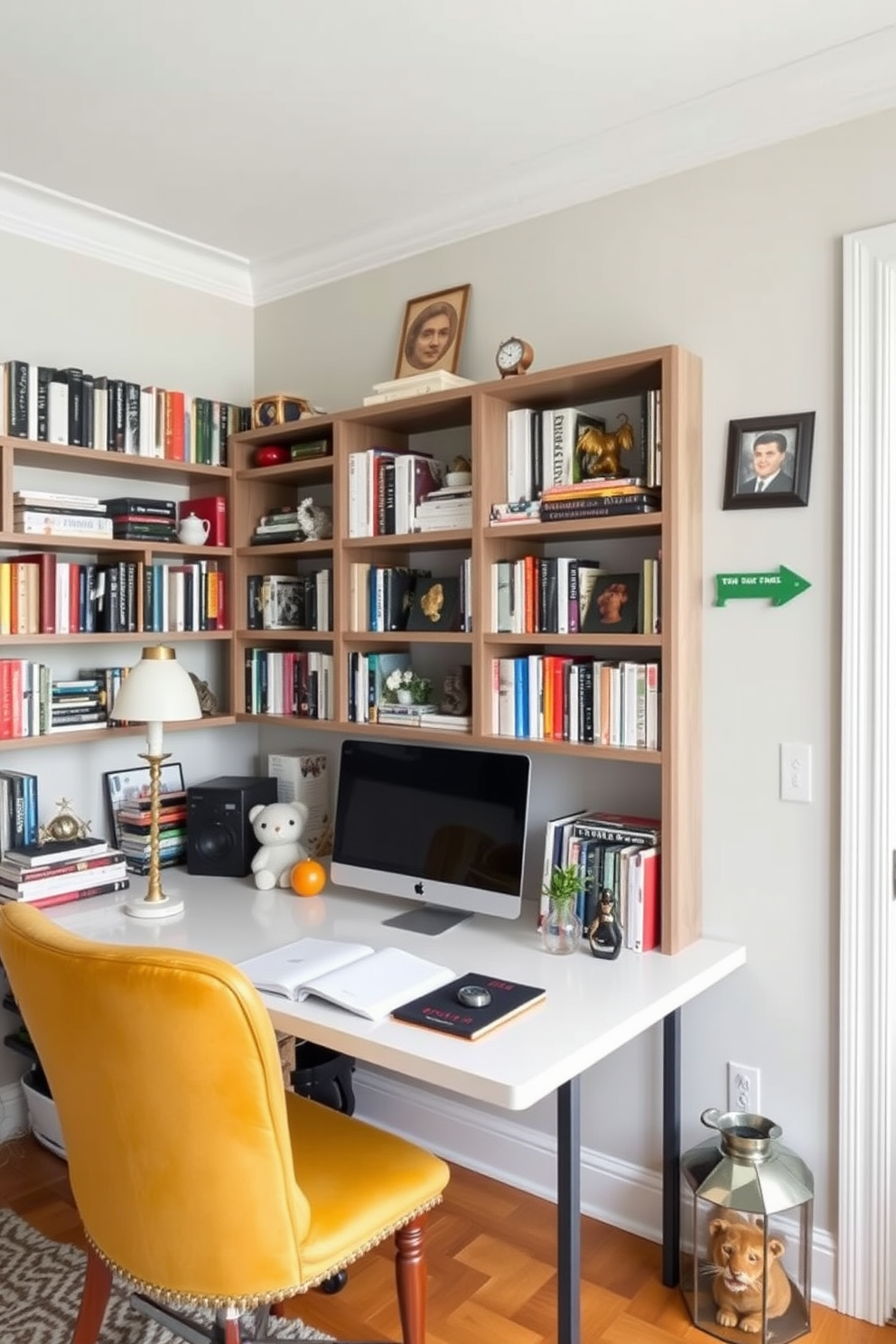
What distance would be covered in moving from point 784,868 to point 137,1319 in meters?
1.63

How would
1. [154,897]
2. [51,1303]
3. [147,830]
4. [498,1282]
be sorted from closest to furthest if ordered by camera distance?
[51,1303] < [498,1282] < [154,897] < [147,830]

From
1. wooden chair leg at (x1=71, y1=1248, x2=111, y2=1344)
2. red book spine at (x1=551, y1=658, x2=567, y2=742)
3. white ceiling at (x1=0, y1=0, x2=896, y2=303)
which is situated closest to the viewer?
wooden chair leg at (x1=71, y1=1248, x2=111, y2=1344)

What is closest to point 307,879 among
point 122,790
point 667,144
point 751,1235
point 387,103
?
point 122,790

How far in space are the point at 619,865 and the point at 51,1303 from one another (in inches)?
58.6

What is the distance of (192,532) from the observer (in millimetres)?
2920

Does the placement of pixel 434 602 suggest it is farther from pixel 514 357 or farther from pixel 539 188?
pixel 539 188

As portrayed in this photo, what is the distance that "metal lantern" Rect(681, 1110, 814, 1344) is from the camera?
6.58 feet

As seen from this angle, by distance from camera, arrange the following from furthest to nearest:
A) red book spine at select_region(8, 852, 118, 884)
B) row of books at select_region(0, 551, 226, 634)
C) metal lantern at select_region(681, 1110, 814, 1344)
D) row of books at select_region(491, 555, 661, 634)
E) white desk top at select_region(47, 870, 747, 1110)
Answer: row of books at select_region(0, 551, 226, 634), red book spine at select_region(8, 852, 118, 884), row of books at select_region(491, 555, 661, 634), metal lantern at select_region(681, 1110, 814, 1344), white desk top at select_region(47, 870, 747, 1110)

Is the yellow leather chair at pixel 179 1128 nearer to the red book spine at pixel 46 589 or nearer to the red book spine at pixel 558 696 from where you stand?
the red book spine at pixel 558 696

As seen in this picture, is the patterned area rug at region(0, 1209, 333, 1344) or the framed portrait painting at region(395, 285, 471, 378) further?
the framed portrait painting at region(395, 285, 471, 378)

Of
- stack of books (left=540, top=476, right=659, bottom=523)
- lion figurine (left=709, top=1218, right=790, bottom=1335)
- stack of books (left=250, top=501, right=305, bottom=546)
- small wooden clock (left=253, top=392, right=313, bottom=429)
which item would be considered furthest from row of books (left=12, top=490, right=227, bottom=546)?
lion figurine (left=709, top=1218, right=790, bottom=1335)

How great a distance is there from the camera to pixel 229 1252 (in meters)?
1.50

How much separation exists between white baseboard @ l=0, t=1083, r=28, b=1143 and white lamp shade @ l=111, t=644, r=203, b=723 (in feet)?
3.81

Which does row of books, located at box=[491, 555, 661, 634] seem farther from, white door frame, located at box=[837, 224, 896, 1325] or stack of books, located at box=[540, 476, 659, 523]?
white door frame, located at box=[837, 224, 896, 1325]
